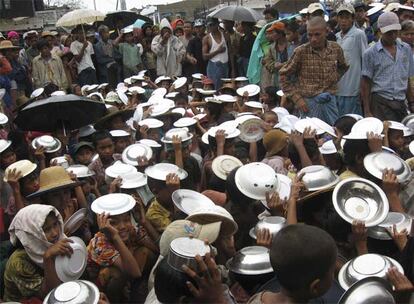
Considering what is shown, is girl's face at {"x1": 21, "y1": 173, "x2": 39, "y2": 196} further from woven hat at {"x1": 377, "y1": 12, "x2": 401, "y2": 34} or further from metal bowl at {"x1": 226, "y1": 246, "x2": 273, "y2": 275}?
woven hat at {"x1": 377, "y1": 12, "x2": 401, "y2": 34}

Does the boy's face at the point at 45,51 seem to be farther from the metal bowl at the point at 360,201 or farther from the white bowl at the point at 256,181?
the metal bowl at the point at 360,201

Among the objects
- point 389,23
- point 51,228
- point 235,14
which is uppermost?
point 389,23

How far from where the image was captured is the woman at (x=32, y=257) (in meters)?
3.28

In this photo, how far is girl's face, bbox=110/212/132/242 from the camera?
12.0 ft

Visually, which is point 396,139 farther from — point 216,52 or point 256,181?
point 216,52

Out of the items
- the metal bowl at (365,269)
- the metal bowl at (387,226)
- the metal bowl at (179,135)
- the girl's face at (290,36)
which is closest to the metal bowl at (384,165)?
the metal bowl at (387,226)

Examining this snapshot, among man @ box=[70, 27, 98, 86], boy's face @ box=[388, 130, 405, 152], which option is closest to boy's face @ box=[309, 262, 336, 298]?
boy's face @ box=[388, 130, 405, 152]

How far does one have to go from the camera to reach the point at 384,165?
12.8ft

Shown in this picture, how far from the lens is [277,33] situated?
8.34m

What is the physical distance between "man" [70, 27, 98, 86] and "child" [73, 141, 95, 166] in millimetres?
6902

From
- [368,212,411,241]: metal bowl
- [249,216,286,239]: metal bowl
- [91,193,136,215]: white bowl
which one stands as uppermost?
[91,193,136,215]: white bowl

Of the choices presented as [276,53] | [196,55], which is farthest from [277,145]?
[196,55]

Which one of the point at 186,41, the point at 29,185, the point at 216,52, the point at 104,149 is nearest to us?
the point at 29,185

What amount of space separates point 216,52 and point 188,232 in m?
7.93
